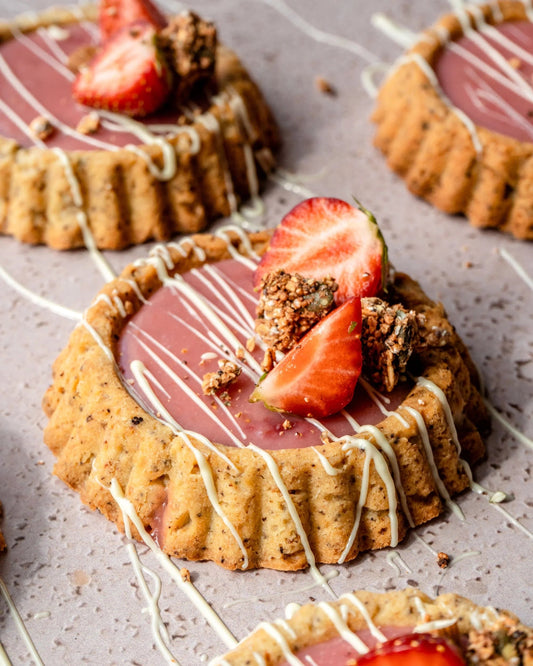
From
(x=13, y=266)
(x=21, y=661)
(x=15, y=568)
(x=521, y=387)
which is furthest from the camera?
(x=13, y=266)

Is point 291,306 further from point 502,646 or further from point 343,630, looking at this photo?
point 502,646

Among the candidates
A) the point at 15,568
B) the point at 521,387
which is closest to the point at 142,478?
the point at 15,568

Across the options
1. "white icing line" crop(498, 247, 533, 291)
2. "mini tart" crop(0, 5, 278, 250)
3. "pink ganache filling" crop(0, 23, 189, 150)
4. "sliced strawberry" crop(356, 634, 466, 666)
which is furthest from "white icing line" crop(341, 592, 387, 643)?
"pink ganache filling" crop(0, 23, 189, 150)

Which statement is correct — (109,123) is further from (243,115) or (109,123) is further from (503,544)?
(503,544)

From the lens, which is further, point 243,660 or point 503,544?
point 503,544

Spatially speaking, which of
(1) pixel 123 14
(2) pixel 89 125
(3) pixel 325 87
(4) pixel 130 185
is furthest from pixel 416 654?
(3) pixel 325 87

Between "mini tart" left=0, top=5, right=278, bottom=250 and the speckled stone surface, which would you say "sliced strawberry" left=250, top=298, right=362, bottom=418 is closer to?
the speckled stone surface
